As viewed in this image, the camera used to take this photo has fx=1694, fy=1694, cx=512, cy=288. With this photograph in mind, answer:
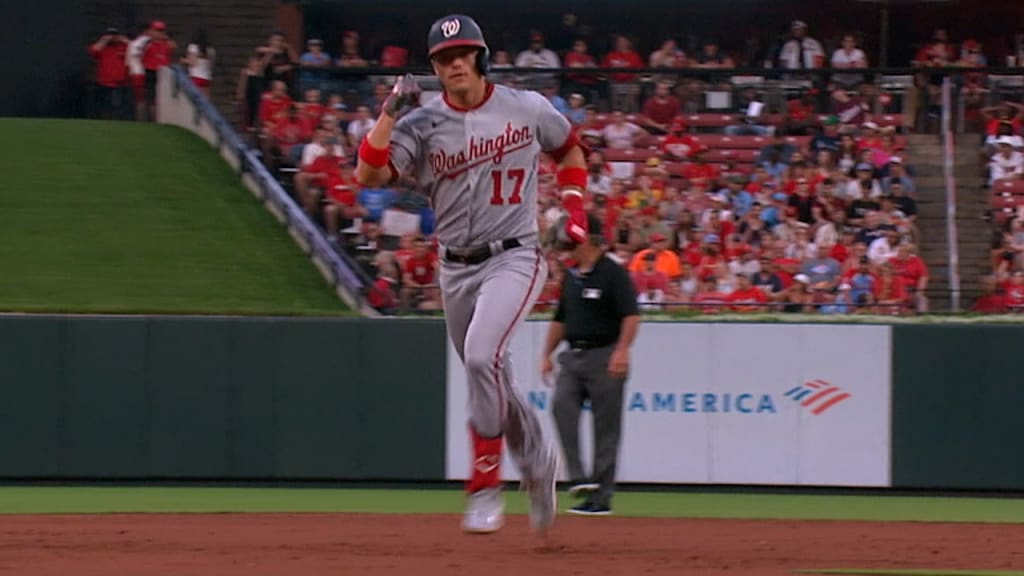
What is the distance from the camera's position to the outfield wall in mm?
12211

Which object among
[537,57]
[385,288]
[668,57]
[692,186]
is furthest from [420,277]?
[668,57]

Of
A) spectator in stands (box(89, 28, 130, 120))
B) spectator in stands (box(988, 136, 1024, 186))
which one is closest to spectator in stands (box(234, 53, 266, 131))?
spectator in stands (box(89, 28, 130, 120))

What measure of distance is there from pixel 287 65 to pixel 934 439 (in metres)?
8.20

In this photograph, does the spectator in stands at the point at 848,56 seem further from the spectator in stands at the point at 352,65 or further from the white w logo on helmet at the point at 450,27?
the white w logo on helmet at the point at 450,27

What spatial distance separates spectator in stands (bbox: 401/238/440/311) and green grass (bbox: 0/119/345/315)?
68 cm

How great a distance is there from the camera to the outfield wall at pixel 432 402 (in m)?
12.2

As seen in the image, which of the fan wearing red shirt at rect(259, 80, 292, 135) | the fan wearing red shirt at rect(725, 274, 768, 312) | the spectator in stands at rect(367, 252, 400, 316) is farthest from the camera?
the fan wearing red shirt at rect(259, 80, 292, 135)

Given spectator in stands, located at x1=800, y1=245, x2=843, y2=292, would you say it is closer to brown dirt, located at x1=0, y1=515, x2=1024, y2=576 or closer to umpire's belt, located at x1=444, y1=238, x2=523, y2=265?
brown dirt, located at x1=0, y1=515, x2=1024, y2=576

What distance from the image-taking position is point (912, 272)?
14.1m

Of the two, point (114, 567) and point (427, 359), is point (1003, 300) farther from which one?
point (114, 567)

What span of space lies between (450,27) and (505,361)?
1.43m

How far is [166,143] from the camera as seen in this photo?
61.8 ft

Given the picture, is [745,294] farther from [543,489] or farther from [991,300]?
[543,489]

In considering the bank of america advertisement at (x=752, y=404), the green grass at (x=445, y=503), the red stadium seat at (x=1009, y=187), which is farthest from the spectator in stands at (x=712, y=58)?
the green grass at (x=445, y=503)
